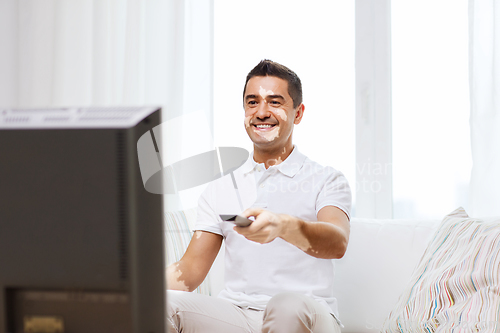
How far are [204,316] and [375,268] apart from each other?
0.70 metres

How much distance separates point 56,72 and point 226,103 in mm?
982

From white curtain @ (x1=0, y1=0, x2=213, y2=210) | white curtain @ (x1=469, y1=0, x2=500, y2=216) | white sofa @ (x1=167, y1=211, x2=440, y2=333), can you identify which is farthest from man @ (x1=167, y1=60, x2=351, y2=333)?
white curtain @ (x1=469, y1=0, x2=500, y2=216)

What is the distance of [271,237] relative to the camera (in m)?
1.06

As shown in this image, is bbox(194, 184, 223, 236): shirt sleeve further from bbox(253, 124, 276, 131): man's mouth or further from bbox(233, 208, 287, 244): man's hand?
bbox(233, 208, 287, 244): man's hand

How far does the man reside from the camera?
112 centimetres

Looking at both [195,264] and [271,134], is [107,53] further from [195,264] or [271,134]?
[195,264]

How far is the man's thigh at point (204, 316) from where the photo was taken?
4.01 feet

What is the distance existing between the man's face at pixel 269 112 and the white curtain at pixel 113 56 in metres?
0.68

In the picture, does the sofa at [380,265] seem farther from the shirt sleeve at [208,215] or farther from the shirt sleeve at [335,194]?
the shirt sleeve at [335,194]

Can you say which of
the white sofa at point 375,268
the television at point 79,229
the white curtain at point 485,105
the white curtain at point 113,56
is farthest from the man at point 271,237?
the white curtain at point 485,105

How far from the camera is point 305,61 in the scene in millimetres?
2305

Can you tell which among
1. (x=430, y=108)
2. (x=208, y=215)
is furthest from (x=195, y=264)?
(x=430, y=108)

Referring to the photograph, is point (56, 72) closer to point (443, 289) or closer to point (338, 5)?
point (338, 5)

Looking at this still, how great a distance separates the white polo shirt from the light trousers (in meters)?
0.09
